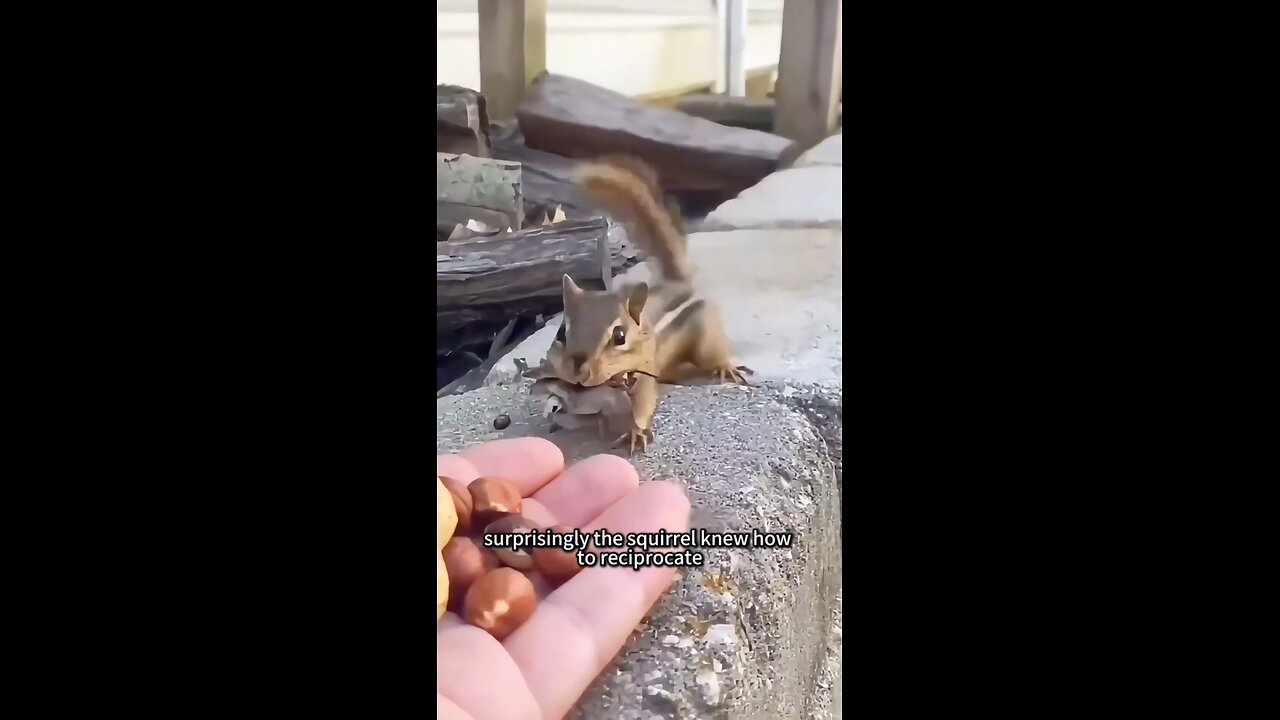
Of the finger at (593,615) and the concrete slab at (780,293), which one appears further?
the concrete slab at (780,293)

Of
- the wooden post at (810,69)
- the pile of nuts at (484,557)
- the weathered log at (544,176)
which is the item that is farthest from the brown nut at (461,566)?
the wooden post at (810,69)

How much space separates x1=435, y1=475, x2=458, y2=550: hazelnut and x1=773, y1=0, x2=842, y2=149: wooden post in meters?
0.67

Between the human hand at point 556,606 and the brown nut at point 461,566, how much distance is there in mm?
27

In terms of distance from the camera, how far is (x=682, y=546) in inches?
54.9

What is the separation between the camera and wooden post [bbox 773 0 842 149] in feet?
4.62

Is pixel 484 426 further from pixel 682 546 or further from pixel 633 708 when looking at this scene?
pixel 633 708

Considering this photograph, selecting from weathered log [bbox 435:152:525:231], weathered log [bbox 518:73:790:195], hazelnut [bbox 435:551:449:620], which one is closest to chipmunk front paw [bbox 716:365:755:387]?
weathered log [bbox 518:73:790:195]

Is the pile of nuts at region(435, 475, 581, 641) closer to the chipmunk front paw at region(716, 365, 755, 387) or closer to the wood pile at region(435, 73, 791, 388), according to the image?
the wood pile at region(435, 73, 791, 388)

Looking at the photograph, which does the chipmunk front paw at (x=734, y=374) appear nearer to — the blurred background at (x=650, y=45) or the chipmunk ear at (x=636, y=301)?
the chipmunk ear at (x=636, y=301)

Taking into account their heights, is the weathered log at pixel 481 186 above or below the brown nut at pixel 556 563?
above

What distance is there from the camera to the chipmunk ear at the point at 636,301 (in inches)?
56.4

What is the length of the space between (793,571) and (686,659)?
20 cm

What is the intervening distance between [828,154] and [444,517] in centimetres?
71

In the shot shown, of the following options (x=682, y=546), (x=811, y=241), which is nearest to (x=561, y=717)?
(x=682, y=546)
